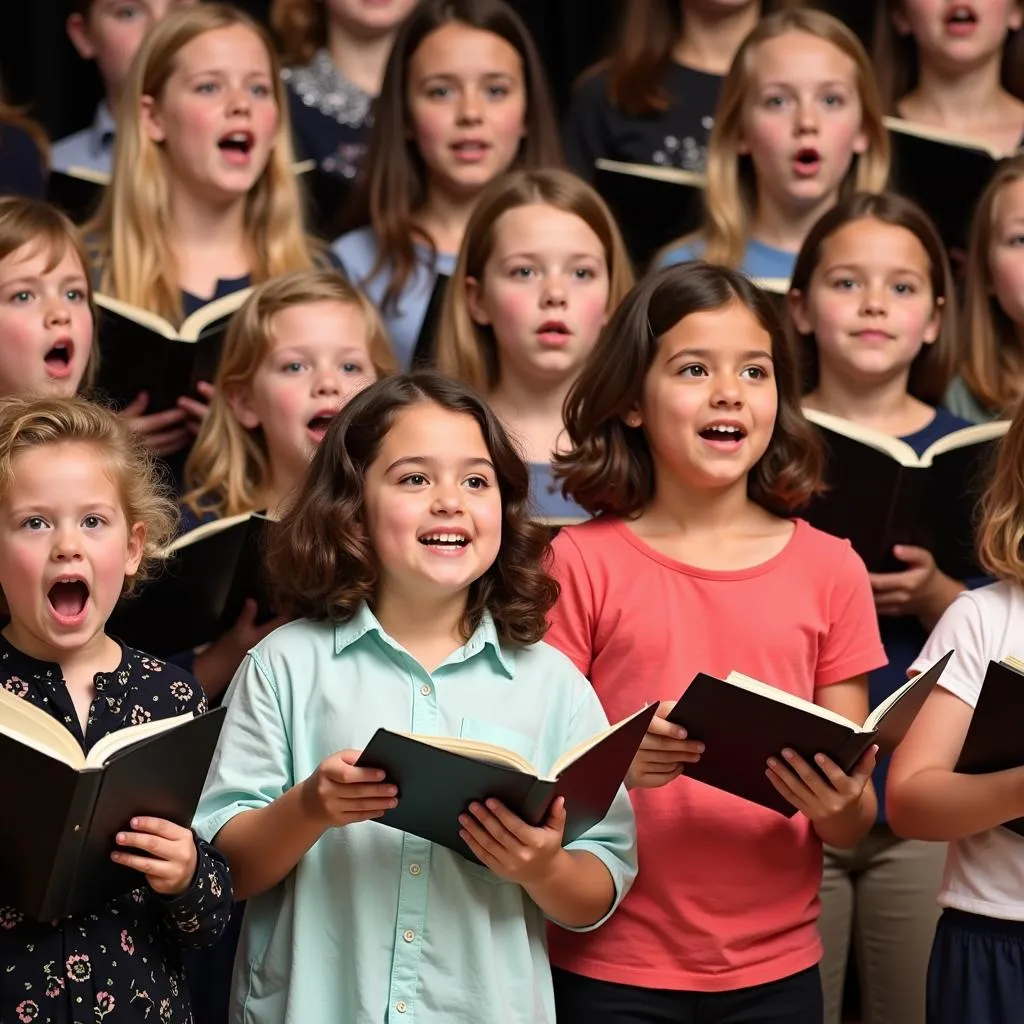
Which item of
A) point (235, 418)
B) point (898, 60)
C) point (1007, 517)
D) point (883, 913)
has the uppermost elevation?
point (898, 60)

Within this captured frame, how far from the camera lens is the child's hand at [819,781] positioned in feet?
7.25

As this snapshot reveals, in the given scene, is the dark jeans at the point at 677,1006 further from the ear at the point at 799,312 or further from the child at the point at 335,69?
the child at the point at 335,69

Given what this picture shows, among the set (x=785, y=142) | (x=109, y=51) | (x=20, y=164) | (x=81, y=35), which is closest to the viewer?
(x=785, y=142)

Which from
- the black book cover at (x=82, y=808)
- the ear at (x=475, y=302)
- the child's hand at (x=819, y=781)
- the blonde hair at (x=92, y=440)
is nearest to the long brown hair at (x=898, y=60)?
the ear at (x=475, y=302)

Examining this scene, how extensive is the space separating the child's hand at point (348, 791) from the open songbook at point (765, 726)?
405mm

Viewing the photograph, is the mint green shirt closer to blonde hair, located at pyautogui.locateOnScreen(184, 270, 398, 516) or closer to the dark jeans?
the dark jeans

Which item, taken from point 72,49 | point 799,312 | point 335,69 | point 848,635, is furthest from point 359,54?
point 848,635

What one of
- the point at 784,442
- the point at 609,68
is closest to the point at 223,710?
the point at 784,442

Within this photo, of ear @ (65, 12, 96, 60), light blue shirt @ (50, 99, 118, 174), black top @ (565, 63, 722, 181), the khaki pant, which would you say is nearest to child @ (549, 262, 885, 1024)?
the khaki pant

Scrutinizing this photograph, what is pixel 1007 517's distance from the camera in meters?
2.46

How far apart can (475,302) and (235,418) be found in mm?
514

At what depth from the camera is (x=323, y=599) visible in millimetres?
2318

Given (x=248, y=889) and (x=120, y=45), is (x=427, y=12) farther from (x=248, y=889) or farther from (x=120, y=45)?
(x=248, y=889)

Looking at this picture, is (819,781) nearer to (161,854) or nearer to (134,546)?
(161,854)
